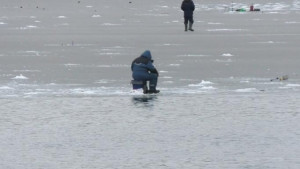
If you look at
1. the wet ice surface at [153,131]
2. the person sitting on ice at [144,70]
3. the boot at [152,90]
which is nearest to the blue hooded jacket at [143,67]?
the person sitting on ice at [144,70]

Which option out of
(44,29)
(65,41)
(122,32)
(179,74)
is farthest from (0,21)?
(179,74)

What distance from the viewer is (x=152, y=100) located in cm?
2148

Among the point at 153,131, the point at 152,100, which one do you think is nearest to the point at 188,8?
the point at 152,100

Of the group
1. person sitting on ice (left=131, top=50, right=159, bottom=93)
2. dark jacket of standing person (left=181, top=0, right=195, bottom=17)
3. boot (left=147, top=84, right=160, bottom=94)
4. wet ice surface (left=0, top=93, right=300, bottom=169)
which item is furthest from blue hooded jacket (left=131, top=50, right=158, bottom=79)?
dark jacket of standing person (left=181, top=0, right=195, bottom=17)

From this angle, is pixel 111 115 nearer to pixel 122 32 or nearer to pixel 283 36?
pixel 283 36

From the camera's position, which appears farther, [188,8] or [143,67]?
[188,8]

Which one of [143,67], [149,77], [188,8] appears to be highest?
[143,67]

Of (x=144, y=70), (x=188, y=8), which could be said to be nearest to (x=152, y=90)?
(x=144, y=70)

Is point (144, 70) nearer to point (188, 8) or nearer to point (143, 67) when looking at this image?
point (143, 67)

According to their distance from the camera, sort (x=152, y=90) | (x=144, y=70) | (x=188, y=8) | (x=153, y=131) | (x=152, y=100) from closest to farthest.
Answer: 1. (x=153, y=131)
2. (x=152, y=100)
3. (x=152, y=90)
4. (x=144, y=70)
5. (x=188, y=8)

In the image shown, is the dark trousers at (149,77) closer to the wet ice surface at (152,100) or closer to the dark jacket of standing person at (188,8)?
the wet ice surface at (152,100)

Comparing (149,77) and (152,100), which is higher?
(149,77)

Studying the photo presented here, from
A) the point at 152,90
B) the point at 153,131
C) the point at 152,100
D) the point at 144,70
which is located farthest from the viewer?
the point at 144,70

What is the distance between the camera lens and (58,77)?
84.1 ft
